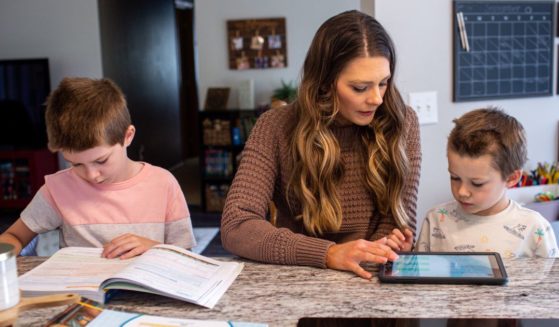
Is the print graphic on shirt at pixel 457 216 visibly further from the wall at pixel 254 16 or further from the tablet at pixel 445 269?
the wall at pixel 254 16

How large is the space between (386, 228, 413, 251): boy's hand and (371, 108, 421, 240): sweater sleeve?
174mm

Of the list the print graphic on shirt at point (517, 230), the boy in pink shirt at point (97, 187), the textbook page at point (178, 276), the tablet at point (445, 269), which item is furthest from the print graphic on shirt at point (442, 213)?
the boy in pink shirt at point (97, 187)

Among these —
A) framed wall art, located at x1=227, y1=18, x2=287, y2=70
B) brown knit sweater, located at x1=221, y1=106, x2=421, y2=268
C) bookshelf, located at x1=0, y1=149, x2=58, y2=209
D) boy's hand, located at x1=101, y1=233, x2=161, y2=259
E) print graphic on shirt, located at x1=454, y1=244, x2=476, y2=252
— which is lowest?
bookshelf, located at x1=0, y1=149, x2=58, y2=209

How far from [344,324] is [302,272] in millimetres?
293

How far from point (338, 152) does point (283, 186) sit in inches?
6.9

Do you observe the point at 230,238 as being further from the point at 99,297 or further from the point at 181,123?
the point at 181,123

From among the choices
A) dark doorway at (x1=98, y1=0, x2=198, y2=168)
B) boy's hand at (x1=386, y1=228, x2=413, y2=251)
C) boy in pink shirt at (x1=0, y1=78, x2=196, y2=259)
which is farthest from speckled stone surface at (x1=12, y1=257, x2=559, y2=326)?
dark doorway at (x1=98, y1=0, x2=198, y2=168)

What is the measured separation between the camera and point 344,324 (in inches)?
37.0

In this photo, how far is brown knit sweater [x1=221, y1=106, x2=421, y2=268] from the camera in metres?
1.43

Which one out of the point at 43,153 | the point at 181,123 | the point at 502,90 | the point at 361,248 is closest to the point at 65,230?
the point at 361,248

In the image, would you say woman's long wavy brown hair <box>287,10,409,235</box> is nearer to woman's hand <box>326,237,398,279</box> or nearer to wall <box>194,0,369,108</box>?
woman's hand <box>326,237,398,279</box>

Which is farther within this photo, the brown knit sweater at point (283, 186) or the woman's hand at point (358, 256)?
the brown knit sweater at point (283, 186)

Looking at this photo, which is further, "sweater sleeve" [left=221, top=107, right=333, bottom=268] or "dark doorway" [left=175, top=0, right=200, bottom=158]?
"dark doorway" [left=175, top=0, right=200, bottom=158]

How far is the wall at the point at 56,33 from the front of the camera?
220 inches
